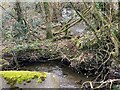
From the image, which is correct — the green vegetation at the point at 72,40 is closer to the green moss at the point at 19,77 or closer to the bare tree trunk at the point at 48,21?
the bare tree trunk at the point at 48,21

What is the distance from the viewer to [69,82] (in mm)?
6602

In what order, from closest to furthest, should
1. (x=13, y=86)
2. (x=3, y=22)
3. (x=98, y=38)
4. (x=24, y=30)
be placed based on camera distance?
1. (x=13, y=86)
2. (x=98, y=38)
3. (x=24, y=30)
4. (x=3, y=22)

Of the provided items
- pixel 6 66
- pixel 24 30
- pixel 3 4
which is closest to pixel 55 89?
pixel 6 66

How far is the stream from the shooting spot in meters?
6.53

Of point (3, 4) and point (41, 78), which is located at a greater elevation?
→ point (3, 4)

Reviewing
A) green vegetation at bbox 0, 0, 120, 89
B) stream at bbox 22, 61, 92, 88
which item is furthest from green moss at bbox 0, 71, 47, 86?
stream at bbox 22, 61, 92, 88

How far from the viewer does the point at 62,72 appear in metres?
7.20

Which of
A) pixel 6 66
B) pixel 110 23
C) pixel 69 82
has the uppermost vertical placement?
pixel 110 23

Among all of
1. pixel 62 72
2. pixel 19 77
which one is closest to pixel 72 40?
pixel 62 72

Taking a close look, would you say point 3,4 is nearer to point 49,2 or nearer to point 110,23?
point 49,2

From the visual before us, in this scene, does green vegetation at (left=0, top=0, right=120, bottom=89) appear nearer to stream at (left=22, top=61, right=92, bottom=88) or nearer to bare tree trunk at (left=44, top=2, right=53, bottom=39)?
bare tree trunk at (left=44, top=2, right=53, bottom=39)

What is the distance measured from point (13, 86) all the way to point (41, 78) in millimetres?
506

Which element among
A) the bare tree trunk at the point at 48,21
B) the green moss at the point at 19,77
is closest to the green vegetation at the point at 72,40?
the bare tree trunk at the point at 48,21

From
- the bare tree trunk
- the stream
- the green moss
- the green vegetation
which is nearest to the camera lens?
the green moss
